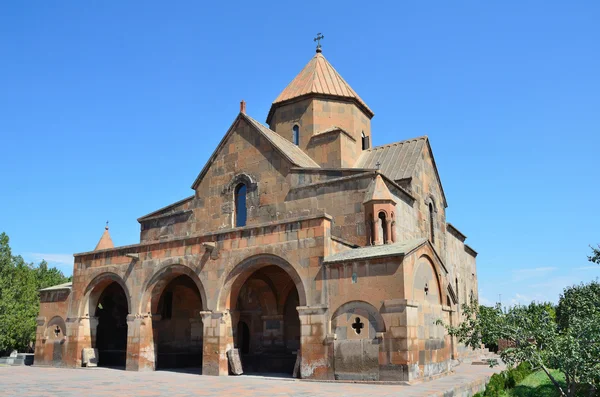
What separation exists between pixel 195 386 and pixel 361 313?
3.81m

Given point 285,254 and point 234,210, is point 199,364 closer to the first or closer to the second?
point 234,210

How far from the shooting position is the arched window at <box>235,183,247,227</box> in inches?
652

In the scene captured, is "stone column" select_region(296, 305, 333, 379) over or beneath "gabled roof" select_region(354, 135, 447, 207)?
beneath

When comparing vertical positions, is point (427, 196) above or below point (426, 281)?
above

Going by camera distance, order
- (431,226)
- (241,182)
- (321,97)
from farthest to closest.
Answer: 1. (321,97)
2. (431,226)
3. (241,182)

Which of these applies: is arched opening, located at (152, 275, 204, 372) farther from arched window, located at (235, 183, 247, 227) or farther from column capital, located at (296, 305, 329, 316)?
column capital, located at (296, 305, 329, 316)

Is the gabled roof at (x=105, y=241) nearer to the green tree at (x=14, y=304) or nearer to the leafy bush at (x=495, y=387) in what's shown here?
the green tree at (x=14, y=304)

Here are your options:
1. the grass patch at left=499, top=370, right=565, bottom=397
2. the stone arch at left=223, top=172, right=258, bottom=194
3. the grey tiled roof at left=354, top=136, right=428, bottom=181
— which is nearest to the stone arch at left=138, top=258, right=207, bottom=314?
the stone arch at left=223, top=172, right=258, bottom=194

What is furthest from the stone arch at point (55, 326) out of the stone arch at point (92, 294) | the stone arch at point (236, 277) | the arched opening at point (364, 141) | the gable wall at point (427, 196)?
the arched opening at point (364, 141)

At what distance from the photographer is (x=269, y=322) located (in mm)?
14969

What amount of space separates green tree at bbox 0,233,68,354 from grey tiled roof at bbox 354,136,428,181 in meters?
17.0

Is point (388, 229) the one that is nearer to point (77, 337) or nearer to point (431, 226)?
point (431, 226)

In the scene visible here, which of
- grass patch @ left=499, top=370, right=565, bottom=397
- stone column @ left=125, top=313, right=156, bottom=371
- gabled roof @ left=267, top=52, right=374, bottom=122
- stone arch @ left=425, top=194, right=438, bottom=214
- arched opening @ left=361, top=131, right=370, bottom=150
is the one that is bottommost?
grass patch @ left=499, top=370, right=565, bottom=397

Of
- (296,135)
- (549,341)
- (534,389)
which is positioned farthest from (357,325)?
(296,135)
